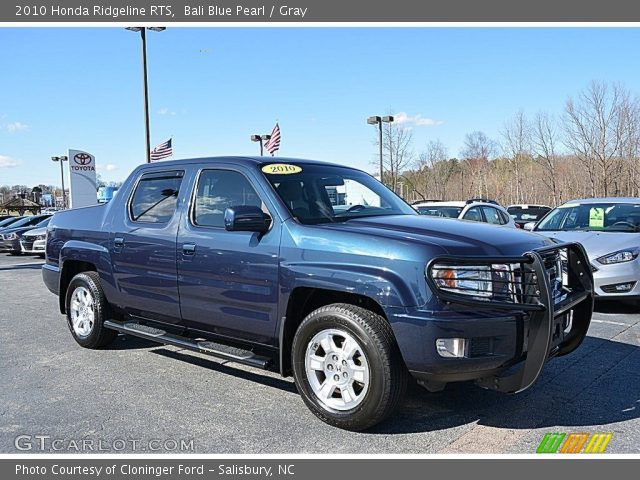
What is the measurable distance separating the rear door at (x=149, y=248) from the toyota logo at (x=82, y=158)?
60.7ft

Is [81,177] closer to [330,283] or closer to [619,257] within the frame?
[619,257]

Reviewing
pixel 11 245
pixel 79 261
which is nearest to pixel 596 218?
pixel 79 261

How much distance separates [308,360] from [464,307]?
46.2 inches

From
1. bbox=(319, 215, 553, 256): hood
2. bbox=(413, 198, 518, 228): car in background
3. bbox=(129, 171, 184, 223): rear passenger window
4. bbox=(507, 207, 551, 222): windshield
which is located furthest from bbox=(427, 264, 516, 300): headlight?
bbox=(507, 207, 551, 222): windshield

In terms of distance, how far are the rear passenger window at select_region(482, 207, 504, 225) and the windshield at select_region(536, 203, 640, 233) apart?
301 centimetres

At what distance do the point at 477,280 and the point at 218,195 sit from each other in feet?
7.65

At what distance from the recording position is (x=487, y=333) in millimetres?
3459

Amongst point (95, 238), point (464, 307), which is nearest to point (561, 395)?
point (464, 307)

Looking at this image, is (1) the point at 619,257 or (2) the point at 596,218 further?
(2) the point at 596,218

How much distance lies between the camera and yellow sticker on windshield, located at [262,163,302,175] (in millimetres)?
4645

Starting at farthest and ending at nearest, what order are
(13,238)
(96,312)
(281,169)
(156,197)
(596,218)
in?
(13,238) < (596,218) < (96,312) < (156,197) < (281,169)

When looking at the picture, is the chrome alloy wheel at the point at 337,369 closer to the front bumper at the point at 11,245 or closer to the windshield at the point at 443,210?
the windshield at the point at 443,210

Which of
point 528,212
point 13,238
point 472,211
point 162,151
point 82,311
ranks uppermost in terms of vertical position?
point 162,151

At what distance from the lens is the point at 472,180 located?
52469 millimetres
